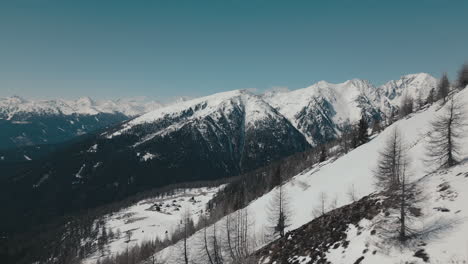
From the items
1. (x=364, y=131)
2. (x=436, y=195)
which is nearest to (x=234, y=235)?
(x=436, y=195)

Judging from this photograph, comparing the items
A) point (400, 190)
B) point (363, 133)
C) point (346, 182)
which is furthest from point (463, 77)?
point (400, 190)

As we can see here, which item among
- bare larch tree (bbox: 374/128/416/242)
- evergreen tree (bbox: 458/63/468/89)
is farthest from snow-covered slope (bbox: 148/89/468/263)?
evergreen tree (bbox: 458/63/468/89)

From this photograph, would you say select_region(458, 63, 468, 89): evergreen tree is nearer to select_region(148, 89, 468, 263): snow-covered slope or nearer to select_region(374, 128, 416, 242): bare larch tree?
select_region(148, 89, 468, 263): snow-covered slope

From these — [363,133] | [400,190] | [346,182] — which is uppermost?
[363,133]

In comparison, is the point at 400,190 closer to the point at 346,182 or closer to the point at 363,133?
the point at 346,182

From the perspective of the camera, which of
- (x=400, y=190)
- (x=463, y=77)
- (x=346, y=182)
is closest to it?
(x=400, y=190)

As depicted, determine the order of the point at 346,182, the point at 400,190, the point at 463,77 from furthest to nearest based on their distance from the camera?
the point at 463,77 < the point at 346,182 < the point at 400,190

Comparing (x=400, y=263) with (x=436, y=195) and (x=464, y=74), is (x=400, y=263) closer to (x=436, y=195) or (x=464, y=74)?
(x=436, y=195)

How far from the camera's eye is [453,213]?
25.5m

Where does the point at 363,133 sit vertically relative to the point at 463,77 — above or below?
below

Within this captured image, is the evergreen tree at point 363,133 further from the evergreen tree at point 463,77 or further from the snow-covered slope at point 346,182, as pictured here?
the evergreen tree at point 463,77

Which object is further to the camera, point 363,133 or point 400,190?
point 363,133

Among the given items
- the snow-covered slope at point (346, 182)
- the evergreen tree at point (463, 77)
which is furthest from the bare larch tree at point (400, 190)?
the evergreen tree at point (463, 77)

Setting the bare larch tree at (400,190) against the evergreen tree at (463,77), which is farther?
the evergreen tree at (463,77)
